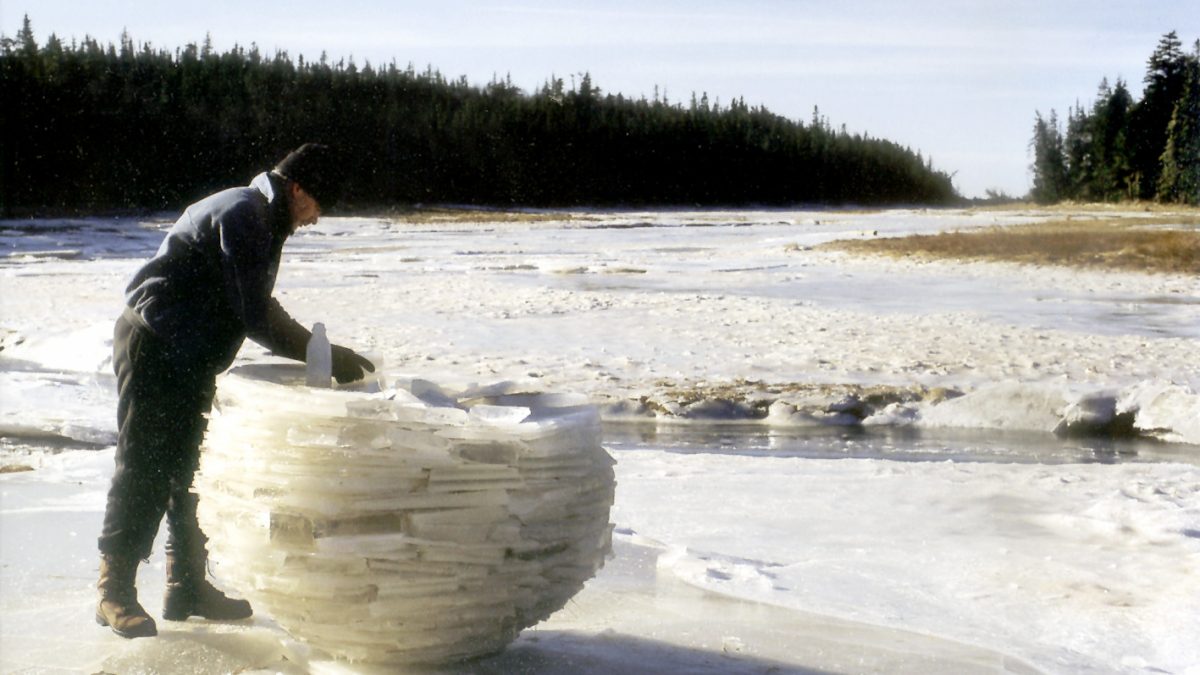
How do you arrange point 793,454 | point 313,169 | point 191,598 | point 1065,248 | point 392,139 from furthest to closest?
point 392,139 → point 1065,248 → point 793,454 → point 191,598 → point 313,169

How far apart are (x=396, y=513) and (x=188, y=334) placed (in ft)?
2.78

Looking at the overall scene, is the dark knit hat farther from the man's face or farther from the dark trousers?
the dark trousers

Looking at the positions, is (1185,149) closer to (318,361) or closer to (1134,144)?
(1134,144)

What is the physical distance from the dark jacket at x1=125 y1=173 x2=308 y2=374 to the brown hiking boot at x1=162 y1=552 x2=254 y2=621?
0.53m

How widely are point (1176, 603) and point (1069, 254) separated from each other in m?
15.8

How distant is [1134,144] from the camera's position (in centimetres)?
4716

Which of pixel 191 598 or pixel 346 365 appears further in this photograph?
pixel 191 598

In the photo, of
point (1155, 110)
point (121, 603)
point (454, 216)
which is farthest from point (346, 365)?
point (1155, 110)

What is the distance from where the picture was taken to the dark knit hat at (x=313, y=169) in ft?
10.0

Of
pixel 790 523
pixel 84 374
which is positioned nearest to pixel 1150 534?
pixel 790 523

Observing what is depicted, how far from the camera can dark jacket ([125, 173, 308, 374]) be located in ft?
9.86

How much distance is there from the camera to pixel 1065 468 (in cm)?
575

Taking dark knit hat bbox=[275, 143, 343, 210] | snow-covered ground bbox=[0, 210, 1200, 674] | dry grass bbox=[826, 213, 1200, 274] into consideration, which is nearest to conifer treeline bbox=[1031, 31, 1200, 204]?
dry grass bbox=[826, 213, 1200, 274]

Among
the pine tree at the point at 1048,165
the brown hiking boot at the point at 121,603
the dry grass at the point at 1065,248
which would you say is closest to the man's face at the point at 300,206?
the brown hiking boot at the point at 121,603
